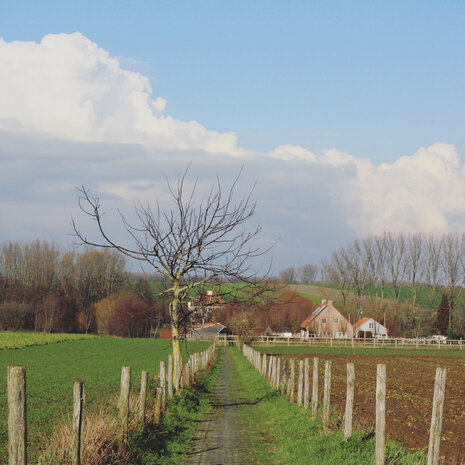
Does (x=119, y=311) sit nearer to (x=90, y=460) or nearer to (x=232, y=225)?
(x=232, y=225)

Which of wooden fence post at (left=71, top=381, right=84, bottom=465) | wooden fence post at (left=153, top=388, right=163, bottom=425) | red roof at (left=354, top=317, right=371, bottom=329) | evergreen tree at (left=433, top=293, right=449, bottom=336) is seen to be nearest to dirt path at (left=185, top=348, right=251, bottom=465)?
wooden fence post at (left=153, top=388, right=163, bottom=425)

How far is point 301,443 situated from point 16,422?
7.19 meters

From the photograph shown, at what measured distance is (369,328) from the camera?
348ft

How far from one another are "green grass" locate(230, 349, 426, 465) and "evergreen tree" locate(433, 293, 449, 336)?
88.7 metres

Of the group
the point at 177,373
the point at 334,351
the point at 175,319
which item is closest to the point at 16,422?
the point at 175,319

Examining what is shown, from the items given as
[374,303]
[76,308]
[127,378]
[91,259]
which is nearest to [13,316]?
[76,308]

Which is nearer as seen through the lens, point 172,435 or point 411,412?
point 172,435

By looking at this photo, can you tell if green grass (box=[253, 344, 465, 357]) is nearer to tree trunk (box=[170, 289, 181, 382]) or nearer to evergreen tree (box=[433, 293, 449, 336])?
evergreen tree (box=[433, 293, 449, 336])

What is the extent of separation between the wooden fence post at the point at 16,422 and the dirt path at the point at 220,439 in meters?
5.18

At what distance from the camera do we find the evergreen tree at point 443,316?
328 ft

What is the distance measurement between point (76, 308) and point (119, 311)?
1346cm

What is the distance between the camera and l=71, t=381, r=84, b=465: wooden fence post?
774 centimetres

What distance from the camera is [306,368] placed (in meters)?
16.1

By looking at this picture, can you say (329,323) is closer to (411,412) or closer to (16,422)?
(411,412)
